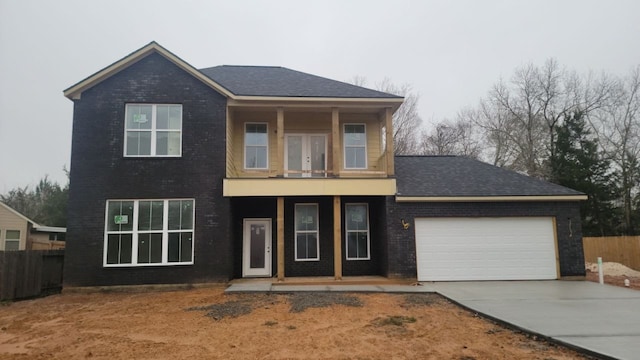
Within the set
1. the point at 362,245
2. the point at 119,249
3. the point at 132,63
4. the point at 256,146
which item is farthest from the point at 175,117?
the point at 362,245

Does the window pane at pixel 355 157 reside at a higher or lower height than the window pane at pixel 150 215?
higher

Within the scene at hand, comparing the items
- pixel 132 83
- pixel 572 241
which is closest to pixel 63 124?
pixel 132 83

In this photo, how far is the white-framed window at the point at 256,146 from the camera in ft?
45.8

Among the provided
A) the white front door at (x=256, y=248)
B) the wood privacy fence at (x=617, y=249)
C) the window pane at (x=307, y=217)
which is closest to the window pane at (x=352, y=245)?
the window pane at (x=307, y=217)

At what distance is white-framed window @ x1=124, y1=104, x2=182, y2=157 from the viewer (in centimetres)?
1216

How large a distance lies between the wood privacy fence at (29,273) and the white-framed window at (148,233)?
1.88m

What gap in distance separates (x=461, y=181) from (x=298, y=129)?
627cm

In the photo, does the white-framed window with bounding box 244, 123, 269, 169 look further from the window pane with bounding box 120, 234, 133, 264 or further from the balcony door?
the window pane with bounding box 120, 234, 133, 264

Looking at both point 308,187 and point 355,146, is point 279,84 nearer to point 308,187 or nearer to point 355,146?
point 355,146

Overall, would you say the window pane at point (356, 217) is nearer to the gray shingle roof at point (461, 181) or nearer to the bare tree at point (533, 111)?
the gray shingle roof at point (461, 181)

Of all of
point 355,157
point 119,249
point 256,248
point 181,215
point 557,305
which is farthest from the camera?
point 355,157

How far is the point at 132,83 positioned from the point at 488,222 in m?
12.6

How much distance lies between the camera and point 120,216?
11.8m

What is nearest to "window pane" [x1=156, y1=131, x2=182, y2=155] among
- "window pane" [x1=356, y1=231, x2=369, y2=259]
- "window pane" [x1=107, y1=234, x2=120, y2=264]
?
"window pane" [x1=107, y1=234, x2=120, y2=264]
